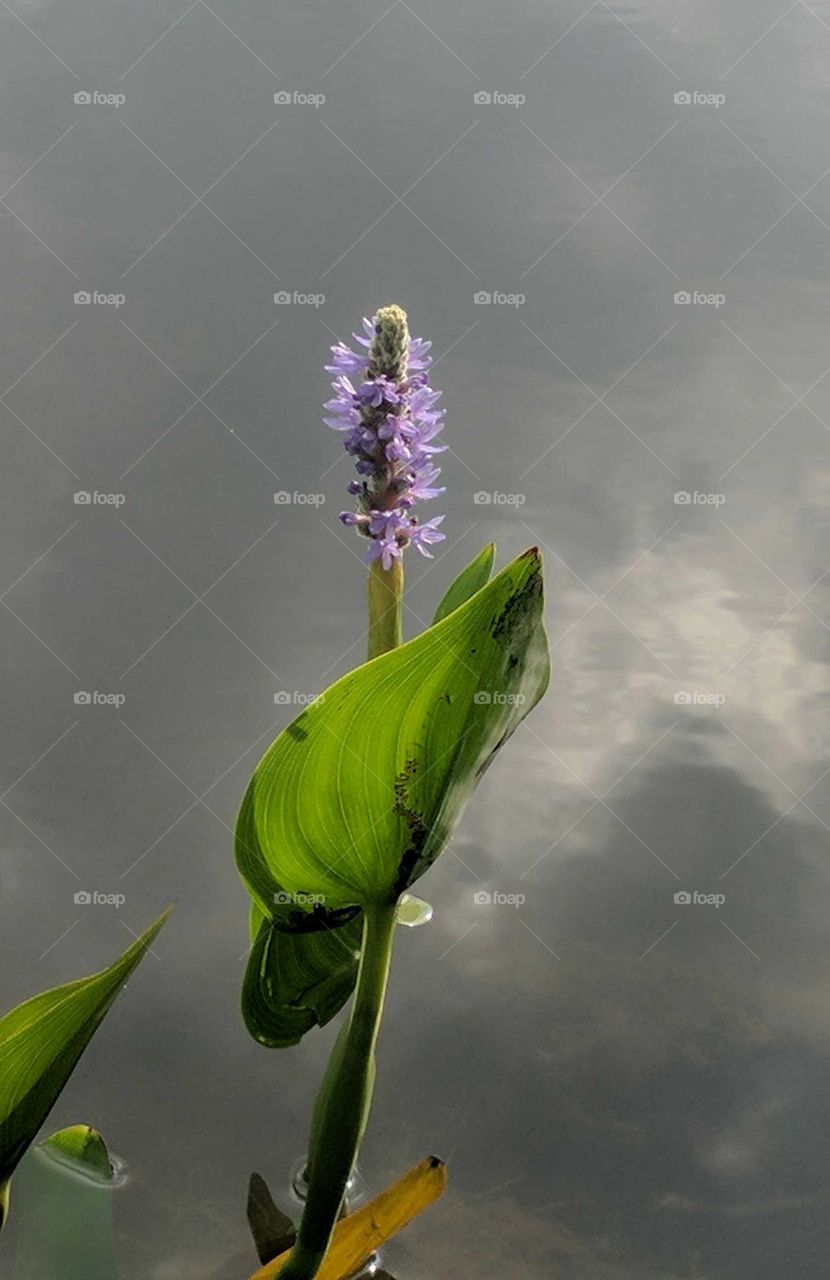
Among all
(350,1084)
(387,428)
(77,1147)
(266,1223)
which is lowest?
(266,1223)

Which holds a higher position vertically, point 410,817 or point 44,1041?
point 410,817

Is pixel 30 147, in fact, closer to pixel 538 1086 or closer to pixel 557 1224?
pixel 538 1086

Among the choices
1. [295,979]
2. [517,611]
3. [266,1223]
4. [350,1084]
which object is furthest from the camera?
[266,1223]

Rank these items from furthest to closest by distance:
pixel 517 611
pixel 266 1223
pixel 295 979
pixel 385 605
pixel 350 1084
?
1. pixel 266 1223
2. pixel 295 979
3. pixel 385 605
4. pixel 350 1084
5. pixel 517 611

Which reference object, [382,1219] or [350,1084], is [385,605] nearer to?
[350,1084]

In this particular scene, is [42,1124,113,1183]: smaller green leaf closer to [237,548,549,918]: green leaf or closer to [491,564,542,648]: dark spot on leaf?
[237,548,549,918]: green leaf

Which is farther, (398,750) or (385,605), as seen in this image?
(385,605)

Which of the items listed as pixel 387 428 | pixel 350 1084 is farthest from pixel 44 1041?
pixel 387 428
